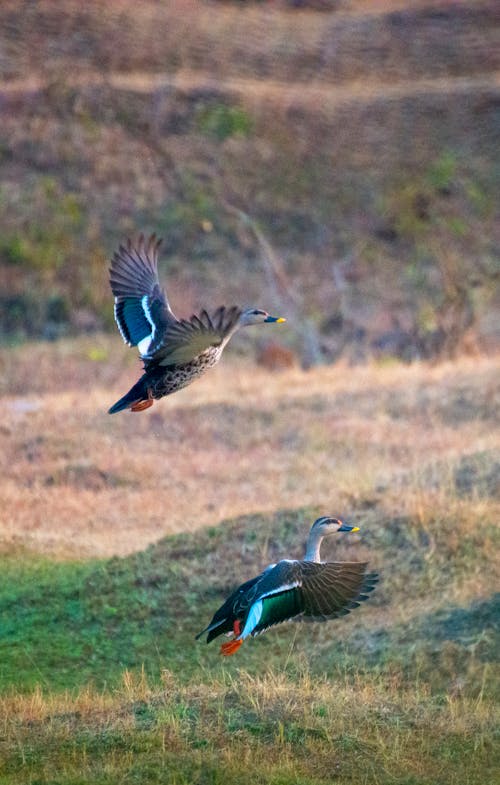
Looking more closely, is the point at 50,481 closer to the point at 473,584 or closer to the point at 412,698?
the point at 473,584

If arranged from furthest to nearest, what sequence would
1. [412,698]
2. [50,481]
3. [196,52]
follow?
1. [196,52]
2. [50,481]
3. [412,698]

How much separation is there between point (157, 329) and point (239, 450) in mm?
6755

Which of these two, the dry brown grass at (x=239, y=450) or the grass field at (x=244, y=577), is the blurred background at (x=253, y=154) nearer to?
the dry brown grass at (x=239, y=450)

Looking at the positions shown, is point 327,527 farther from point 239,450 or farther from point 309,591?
point 239,450

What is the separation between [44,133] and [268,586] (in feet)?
88.3

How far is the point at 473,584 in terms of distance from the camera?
917 centimetres

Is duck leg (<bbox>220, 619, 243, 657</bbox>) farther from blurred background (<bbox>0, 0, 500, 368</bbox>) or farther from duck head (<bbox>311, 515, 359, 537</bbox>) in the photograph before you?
blurred background (<bbox>0, 0, 500, 368</bbox>)

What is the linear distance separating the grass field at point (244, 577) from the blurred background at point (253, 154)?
716cm

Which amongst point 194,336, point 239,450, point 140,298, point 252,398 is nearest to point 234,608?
point 194,336

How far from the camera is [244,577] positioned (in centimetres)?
953

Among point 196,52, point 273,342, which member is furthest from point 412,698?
point 196,52

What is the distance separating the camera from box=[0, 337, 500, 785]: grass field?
6668 millimetres

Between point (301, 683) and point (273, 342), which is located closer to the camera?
point (301, 683)

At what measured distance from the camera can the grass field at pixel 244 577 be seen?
21.9ft
